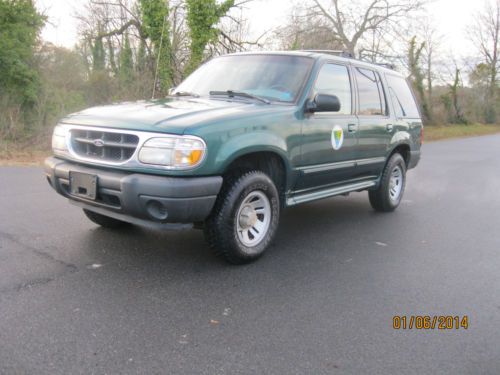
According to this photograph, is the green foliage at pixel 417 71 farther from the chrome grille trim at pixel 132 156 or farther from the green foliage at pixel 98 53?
the chrome grille trim at pixel 132 156

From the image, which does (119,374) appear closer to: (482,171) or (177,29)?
(482,171)

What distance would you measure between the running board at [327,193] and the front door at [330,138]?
0.07 metres

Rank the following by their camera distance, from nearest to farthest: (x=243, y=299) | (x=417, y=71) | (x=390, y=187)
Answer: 1. (x=243, y=299)
2. (x=390, y=187)
3. (x=417, y=71)

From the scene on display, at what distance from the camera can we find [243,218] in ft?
13.6

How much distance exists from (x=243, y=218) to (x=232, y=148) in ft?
2.25

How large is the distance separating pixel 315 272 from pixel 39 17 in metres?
18.5

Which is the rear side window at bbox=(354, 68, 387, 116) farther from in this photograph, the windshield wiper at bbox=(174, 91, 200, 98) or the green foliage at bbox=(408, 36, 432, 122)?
the green foliage at bbox=(408, 36, 432, 122)

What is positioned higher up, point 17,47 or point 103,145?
point 17,47

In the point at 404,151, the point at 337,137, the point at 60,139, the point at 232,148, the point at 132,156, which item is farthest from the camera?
the point at 404,151

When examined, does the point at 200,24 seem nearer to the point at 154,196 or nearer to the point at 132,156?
the point at 132,156

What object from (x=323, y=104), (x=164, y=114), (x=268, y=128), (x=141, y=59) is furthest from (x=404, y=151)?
(x=141, y=59)

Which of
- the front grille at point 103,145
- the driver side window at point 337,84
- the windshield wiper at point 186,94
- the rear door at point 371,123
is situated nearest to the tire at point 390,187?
the rear door at point 371,123

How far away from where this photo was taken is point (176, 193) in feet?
11.4

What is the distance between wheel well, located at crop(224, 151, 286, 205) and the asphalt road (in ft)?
2.26
